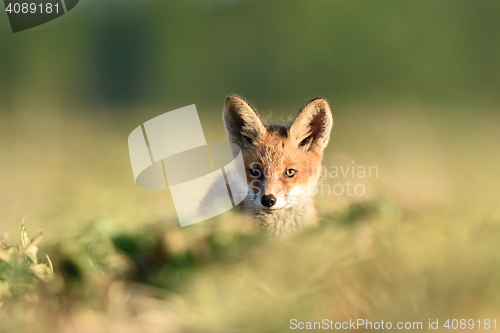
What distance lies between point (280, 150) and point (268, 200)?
24 centimetres

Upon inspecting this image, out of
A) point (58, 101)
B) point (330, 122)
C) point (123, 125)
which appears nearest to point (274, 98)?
point (123, 125)

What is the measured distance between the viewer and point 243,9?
5.69 meters

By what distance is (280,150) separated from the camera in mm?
1348

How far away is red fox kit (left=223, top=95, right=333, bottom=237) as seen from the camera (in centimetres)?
123

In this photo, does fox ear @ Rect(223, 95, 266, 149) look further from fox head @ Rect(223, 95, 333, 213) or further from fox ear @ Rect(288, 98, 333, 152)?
fox ear @ Rect(288, 98, 333, 152)

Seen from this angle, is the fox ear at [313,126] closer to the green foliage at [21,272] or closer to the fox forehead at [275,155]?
the fox forehead at [275,155]

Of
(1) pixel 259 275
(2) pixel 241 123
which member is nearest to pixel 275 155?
(2) pixel 241 123

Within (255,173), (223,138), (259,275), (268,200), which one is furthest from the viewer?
(223,138)

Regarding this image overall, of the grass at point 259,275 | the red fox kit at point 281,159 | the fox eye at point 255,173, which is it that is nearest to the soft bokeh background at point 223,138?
the grass at point 259,275

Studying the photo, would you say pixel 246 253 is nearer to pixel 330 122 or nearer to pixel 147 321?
pixel 147 321

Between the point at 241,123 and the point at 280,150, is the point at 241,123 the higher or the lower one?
the higher one

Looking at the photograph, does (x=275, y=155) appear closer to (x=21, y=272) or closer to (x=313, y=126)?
(x=313, y=126)

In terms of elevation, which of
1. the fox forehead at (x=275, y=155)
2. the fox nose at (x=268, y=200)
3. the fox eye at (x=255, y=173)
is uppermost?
the fox forehead at (x=275, y=155)

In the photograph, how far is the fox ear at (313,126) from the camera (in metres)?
1.24
